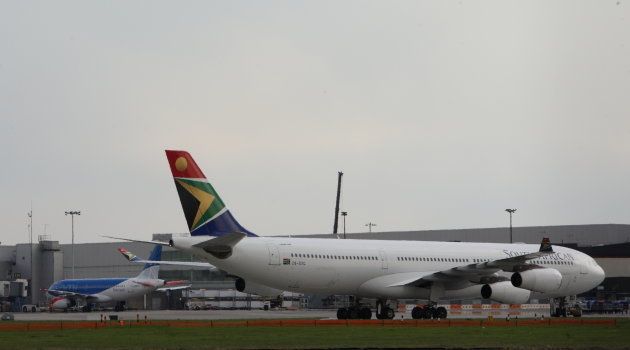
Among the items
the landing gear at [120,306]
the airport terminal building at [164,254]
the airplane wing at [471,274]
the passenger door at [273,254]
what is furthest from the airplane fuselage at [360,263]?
the landing gear at [120,306]

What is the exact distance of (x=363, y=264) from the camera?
59.2 metres

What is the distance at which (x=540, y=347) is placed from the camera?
3222 cm

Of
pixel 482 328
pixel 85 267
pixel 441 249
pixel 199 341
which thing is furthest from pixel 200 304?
pixel 199 341

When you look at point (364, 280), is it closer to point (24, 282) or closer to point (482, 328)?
point (482, 328)

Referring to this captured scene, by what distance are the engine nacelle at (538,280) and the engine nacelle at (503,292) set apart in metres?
0.49

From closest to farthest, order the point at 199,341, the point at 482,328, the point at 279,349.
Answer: the point at 279,349
the point at 199,341
the point at 482,328

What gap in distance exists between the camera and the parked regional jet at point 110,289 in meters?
110

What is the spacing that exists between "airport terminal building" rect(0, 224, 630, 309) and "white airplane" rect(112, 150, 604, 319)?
35053 millimetres

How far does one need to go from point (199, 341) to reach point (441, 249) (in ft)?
97.7

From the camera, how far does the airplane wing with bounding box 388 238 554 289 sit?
190ft

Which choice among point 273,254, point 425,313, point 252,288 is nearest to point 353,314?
point 425,313

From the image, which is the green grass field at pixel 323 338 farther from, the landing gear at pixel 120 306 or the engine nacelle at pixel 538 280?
the landing gear at pixel 120 306

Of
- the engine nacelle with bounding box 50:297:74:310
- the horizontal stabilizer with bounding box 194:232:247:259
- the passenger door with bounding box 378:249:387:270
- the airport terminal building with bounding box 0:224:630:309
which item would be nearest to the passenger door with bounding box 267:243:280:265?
the horizontal stabilizer with bounding box 194:232:247:259

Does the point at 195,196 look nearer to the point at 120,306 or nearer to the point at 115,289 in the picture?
the point at 115,289
